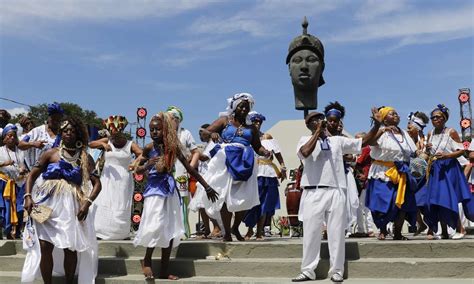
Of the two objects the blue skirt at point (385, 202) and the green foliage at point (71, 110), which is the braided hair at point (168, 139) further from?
the green foliage at point (71, 110)

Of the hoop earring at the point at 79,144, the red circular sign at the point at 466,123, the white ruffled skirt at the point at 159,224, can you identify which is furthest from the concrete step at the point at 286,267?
the red circular sign at the point at 466,123

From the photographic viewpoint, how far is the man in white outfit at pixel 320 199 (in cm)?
639

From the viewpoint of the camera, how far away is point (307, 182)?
6570 mm

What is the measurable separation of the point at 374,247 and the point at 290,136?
19479 millimetres

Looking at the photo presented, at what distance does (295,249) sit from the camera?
7.19m

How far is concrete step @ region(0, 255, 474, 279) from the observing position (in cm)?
655

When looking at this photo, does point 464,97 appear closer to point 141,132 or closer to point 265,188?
point 141,132

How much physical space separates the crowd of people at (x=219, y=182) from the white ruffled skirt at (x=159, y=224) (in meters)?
0.01

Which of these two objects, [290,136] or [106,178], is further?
[290,136]

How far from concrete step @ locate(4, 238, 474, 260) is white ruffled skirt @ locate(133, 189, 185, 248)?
0.71 m

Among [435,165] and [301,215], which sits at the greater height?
[435,165]

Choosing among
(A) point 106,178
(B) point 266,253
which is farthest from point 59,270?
(B) point 266,253

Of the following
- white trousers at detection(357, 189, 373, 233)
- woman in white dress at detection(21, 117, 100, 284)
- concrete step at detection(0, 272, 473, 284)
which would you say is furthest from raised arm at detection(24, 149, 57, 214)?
white trousers at detection(357, 189, 373, 233)

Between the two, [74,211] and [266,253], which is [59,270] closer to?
[74,211]
